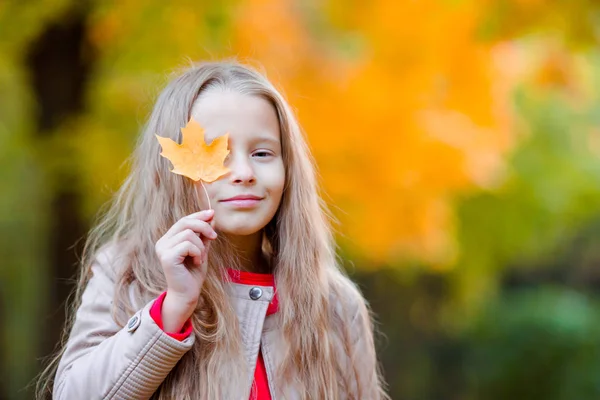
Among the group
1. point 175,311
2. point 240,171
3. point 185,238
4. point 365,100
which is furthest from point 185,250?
point 365,100

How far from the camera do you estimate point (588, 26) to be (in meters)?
4.86

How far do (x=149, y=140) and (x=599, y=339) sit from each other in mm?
8952

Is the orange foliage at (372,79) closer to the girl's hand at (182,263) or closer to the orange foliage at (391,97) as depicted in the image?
the orange foliage at (391,97)

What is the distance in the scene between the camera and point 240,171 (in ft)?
6.50

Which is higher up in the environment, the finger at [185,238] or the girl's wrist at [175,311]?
the finger at [185,238]

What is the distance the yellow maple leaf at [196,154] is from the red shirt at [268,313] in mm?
297

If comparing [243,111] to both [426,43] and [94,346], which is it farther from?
[426,43]

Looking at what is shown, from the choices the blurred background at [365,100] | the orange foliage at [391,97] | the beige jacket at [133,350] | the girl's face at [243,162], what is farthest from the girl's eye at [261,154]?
the orange foliage at [391,97]

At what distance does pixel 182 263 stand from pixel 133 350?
225 millimetres

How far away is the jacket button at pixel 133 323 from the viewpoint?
189 centimetres

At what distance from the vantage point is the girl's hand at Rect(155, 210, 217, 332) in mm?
1860

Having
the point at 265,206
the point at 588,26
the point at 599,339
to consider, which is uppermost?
the point at 588,26

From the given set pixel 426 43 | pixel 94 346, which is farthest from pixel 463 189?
pixel 94 346

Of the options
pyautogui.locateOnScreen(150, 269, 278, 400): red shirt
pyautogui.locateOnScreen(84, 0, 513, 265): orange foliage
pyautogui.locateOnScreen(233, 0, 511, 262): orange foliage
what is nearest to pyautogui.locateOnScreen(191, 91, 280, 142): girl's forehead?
pyautogui.locateOnScreen(150, 269, 278, 400): red shirt
